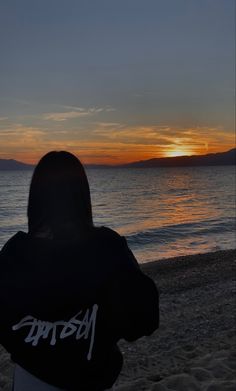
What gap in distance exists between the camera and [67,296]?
1.83 m

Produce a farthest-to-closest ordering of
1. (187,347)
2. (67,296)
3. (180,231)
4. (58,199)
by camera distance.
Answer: (180,231)
(187,347)
(58,199)
(67,296)

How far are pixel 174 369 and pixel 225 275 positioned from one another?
5.93 m

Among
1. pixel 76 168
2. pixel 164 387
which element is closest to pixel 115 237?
pixel 76 168

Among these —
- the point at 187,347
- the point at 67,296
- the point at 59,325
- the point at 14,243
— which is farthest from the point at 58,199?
the point at 187,347

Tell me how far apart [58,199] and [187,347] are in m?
4.11

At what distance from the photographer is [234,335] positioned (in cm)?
587

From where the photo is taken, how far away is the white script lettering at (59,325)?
6.09ft

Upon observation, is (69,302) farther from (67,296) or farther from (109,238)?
(109,238)

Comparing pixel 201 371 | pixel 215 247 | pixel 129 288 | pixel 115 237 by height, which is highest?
pixel 115 237

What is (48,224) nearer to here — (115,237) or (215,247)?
(115,237)

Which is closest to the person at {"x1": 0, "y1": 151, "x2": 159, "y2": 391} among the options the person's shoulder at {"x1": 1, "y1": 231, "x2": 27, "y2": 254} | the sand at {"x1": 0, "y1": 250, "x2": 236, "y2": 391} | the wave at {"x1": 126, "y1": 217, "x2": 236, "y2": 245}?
the person's shoulder at {"x1": 1, "y1": 231, "x2": 27, "y2": 254}

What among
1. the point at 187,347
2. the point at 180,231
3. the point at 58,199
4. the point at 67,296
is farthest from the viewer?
the point at 180,231

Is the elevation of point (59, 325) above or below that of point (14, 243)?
below

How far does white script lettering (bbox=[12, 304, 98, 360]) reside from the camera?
1.86 metres
